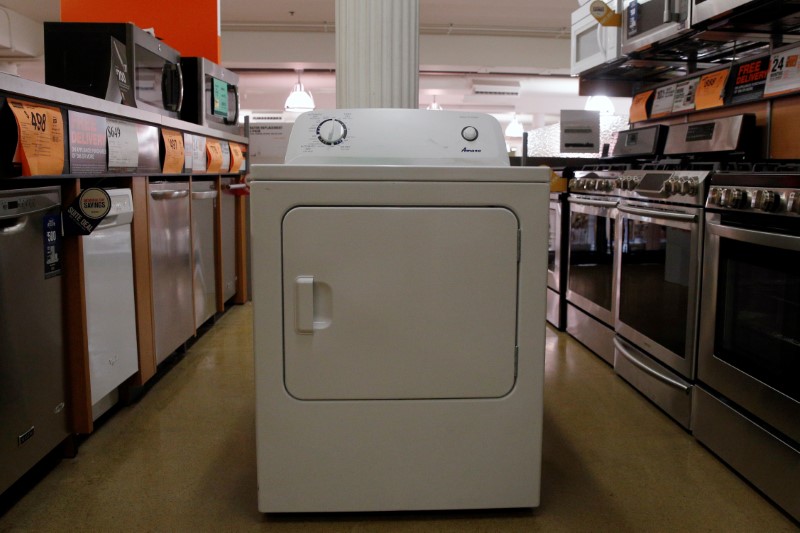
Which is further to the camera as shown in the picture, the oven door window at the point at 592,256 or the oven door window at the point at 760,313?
the oven door window at the point at 592,256

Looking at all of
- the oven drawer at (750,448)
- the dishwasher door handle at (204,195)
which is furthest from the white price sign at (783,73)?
the dishwasher door handle at (204,195)

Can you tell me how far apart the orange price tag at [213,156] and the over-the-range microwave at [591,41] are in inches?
90.4

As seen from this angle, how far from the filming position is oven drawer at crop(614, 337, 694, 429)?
2420 millimetres

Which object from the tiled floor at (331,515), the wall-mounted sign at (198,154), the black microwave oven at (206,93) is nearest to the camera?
the tiled floor at (331,515)

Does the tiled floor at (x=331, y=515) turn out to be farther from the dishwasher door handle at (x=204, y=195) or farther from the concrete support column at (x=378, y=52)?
the concrete support column at (x=378, y=52)

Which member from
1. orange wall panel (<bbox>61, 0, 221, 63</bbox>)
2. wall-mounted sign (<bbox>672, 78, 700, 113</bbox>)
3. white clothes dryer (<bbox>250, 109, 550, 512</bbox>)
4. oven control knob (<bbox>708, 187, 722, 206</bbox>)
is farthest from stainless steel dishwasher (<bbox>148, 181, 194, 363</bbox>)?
wall-mounted sign (<bbox>672, 78, 700, 113</bbox>)

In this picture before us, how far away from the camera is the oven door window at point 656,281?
2.48 meters

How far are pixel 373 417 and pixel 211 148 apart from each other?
2.58 m

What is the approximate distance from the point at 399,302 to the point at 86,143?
1216 mm

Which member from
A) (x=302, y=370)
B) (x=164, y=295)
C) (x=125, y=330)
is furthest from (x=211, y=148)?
(x=302, y=370)

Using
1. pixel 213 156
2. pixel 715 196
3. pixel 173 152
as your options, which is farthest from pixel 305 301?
pixel 213 156

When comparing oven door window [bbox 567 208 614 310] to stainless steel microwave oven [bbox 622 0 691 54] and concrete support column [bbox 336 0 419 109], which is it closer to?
stainless steel microwave oven [bbox 622 0 691 54]

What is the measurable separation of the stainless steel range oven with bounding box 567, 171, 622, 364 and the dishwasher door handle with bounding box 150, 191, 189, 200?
2101mm

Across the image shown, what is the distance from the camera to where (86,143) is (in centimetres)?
212
